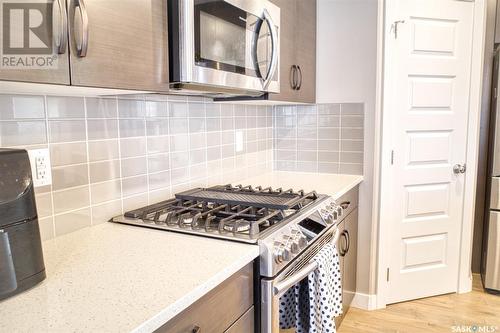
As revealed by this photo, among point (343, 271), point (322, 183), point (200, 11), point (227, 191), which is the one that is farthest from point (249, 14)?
point (343, 271)

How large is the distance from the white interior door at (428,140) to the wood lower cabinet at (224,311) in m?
1.67

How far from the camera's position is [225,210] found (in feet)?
4.99

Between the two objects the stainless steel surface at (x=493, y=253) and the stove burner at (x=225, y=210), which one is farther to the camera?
the stainless steel surface at (x=493, y=253)

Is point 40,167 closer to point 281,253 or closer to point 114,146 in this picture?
point 114,146

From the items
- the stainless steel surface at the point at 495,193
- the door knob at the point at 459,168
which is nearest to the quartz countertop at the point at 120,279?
the door knob at the point at 459,168

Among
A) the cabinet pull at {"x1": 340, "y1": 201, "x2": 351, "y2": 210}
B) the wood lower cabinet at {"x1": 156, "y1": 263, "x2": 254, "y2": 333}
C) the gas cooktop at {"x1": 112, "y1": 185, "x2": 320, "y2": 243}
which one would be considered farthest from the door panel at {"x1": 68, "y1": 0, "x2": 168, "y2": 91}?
the cabinet pull at {"x1": 340, "y1": 201, "x2": 351, "y2": 210}

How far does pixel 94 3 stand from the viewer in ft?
3.10

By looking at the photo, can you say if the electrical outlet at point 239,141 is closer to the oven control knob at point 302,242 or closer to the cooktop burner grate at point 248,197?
the cooktop burner grate at point 248,197

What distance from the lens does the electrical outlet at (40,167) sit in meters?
1.16

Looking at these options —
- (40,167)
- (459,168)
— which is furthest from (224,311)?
(459,168)

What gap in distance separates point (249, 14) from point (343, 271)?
149cm

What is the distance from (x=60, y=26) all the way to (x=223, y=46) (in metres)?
0.66

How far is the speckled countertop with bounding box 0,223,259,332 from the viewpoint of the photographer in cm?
74

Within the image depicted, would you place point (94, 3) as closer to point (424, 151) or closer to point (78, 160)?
point (78, 160)
